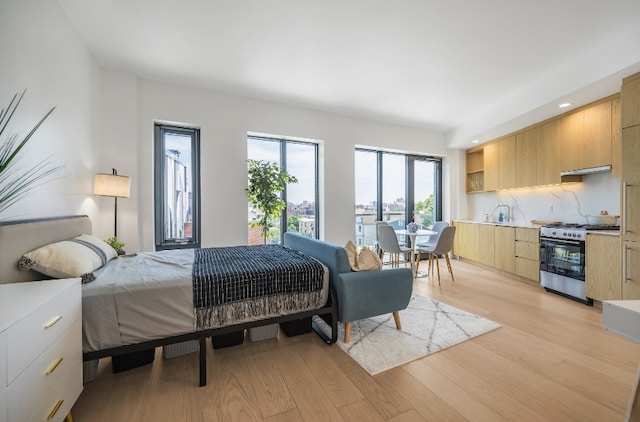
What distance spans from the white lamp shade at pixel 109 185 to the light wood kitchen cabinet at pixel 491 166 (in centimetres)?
580

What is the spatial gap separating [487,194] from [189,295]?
5.76 meters

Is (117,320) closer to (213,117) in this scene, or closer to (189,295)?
(189,295)

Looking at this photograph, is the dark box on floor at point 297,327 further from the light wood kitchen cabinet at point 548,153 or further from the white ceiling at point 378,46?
the light wood kitchen cabinet at point 548,153

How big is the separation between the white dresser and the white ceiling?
233 cm

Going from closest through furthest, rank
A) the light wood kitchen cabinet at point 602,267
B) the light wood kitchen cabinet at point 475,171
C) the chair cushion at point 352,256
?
the chair cushion at point 352,256, the light wood kitchen cabinet at point 602,267, the light wood kitchen cabinet at point 475,171

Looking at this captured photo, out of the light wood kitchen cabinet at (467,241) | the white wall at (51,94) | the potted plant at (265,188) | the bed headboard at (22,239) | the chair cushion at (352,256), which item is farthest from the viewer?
the light wood kitchen cabinet at (467,241)

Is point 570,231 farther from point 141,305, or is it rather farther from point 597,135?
point 141,305

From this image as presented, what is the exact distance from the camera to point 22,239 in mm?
1529

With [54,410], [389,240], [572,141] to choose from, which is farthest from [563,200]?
[54,410]

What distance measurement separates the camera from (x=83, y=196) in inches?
104

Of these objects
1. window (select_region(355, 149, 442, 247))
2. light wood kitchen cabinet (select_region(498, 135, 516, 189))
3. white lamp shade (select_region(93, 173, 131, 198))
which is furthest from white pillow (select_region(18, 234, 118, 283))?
light wood kitchen cabinet (select_region(498, 135, 516, 189))

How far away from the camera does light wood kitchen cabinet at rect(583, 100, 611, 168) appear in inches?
125

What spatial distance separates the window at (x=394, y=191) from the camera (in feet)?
16.8

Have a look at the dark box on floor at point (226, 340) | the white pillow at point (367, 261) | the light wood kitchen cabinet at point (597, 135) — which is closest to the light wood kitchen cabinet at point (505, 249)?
the light wood kitchen cabinet at point (597, 135)
